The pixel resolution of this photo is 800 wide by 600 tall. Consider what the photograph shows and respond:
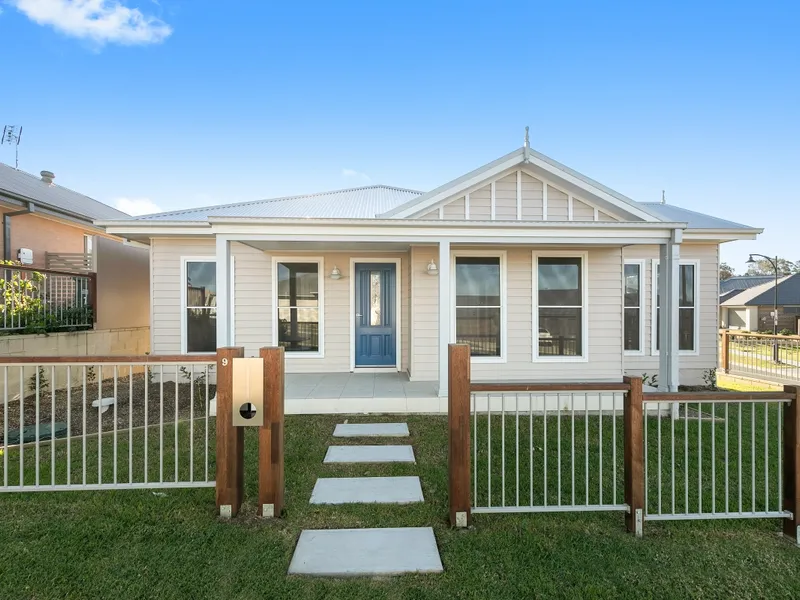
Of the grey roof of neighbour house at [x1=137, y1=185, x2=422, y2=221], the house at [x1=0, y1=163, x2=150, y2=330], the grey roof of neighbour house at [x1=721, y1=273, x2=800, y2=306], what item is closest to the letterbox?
the grey roof of neighbour house at [x1=137, y1=185, x2=422, y2=221]

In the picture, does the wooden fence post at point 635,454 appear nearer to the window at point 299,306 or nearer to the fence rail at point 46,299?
the window at point 299,306

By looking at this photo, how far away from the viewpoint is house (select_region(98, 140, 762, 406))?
5.79m

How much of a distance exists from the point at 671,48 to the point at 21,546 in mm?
13129

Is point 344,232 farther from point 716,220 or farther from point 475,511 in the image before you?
point 716,220

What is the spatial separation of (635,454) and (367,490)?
81.6 inches

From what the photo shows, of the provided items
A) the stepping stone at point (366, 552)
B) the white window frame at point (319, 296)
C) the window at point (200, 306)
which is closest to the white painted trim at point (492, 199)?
the white window frame at point (319, 296)

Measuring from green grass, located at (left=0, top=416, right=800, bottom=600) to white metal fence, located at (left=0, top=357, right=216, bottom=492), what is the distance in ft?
0.78

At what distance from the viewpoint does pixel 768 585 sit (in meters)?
2.26

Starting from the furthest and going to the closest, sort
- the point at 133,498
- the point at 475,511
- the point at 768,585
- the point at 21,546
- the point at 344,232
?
the point at 344,232, the point at 133,498, the point at 475,511, the point at 21,546, the point at 768,585

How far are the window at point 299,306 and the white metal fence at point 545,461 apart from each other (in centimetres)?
345

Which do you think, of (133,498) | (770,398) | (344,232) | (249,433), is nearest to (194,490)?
(133,498)

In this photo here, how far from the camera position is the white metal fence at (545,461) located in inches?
109

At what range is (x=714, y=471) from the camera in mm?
3281

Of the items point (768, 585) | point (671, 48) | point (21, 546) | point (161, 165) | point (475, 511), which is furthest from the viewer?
point (161, 165)
